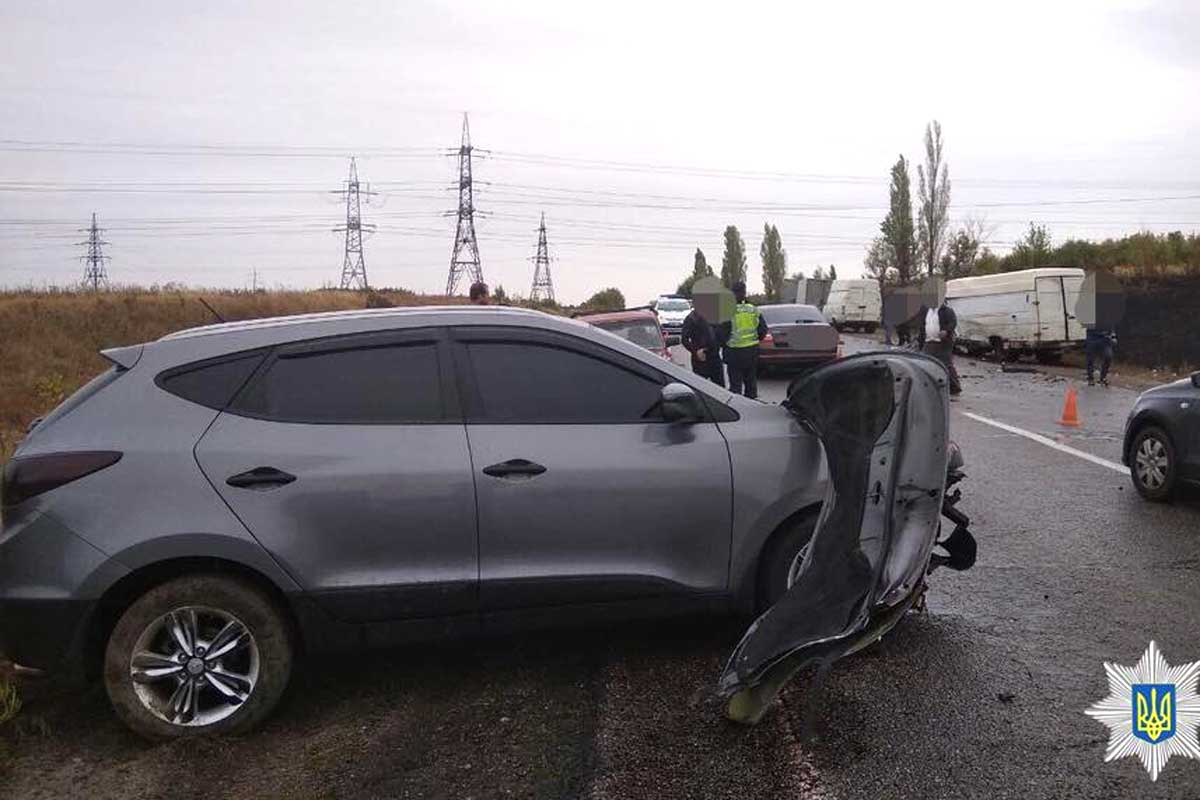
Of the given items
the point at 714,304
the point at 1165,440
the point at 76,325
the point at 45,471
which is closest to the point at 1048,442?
the point at 1165,440

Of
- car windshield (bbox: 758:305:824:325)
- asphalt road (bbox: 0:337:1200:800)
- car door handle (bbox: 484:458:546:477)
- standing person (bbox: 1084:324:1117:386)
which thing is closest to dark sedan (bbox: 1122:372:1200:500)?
asphalt road (bbox: 0:337:1200:800)

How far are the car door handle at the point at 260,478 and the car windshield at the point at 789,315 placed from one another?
57.4 ft

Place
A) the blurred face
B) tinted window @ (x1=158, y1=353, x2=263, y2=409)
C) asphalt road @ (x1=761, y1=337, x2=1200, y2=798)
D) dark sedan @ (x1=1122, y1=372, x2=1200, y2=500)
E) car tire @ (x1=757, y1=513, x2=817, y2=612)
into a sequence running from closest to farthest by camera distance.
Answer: asphalt road @ (x1=761, y1=337, x2=1200, y2=798) → tinted window @ (x1=158, y1=353, x2=263, y2=409) → car tire @ (x1=757, y1=513, x2=817, y2=612) → dark sedan @ (x1=1122, y1=372, x2=1200, y2=500) → the blurred face

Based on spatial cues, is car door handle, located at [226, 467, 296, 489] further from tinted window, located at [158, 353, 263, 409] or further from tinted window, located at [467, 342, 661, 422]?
tinted window, located at [467, 342, 661, 422]

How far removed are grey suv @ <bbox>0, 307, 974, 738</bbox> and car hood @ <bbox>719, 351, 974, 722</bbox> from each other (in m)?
0.04

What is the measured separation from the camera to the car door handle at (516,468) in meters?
4.24

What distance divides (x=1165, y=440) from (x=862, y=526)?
523cm

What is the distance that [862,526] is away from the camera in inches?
165

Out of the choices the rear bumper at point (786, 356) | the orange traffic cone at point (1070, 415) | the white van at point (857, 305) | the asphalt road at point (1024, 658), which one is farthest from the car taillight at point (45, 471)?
the white van at point (857, 305)

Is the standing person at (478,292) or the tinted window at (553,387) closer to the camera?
the tinted window at (553,387)

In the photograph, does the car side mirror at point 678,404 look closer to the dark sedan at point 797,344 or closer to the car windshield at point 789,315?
the dark sedan at point 797,344

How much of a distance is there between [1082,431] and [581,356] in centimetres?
1073

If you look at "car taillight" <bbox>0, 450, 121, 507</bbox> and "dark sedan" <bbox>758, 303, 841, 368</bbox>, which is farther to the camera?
"dark sedan" <bbox>758, 303, 841, 368</bbox>

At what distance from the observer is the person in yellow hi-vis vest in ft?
41.5
